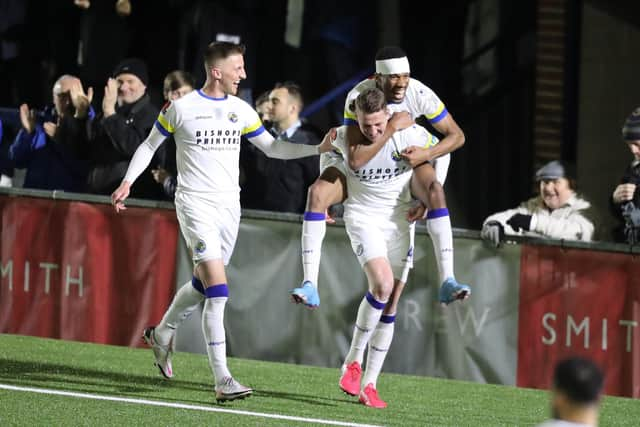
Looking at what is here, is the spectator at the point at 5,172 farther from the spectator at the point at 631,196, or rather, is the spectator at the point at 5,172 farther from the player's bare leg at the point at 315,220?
the spectator at the point at 631,196

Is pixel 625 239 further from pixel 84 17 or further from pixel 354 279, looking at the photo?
pixel 84 17

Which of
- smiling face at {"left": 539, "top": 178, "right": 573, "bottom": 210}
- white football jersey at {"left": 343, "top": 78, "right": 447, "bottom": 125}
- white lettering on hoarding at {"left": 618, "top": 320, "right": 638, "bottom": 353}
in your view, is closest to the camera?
white football jersey at {"left": 343, "top": 78, "right": 447, "bottom": 125}

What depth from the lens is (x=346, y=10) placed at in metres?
13.7

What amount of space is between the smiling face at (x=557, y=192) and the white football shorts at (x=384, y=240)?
6.29ft

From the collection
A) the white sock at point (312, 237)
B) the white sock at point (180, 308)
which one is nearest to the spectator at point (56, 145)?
the white sock at point (180, 308)

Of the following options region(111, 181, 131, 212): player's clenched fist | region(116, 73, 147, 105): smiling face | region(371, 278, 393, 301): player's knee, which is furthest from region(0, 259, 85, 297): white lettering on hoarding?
region(371, 278, 393, 301): player's knee

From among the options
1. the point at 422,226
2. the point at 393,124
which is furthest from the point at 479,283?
the point at 393,124

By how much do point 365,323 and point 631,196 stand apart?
89.6 inches

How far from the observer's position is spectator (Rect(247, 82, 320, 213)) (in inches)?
432

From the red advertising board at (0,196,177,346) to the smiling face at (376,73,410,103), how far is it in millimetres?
2606

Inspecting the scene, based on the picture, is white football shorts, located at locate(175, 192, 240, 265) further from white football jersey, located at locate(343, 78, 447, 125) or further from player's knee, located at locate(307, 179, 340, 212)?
white football jersey, located at locate(343, 78, 447, 125)

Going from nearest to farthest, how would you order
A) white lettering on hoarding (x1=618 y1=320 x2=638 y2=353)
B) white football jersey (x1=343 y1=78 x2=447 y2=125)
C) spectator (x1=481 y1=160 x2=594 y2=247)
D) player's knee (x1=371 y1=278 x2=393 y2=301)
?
player's knee (x1=371 y1=278 x2=393 y2=301) → white football jersey (x1=343 y1=78 x2=447 y2=125) → white lettering on hoarding (x1=618 y1=320 x2=638 y2=353) → spectator (x1=481 y1=160 x2=594 y2=247)

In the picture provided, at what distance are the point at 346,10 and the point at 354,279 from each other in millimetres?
4164

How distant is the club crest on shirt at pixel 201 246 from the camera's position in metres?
8.38
